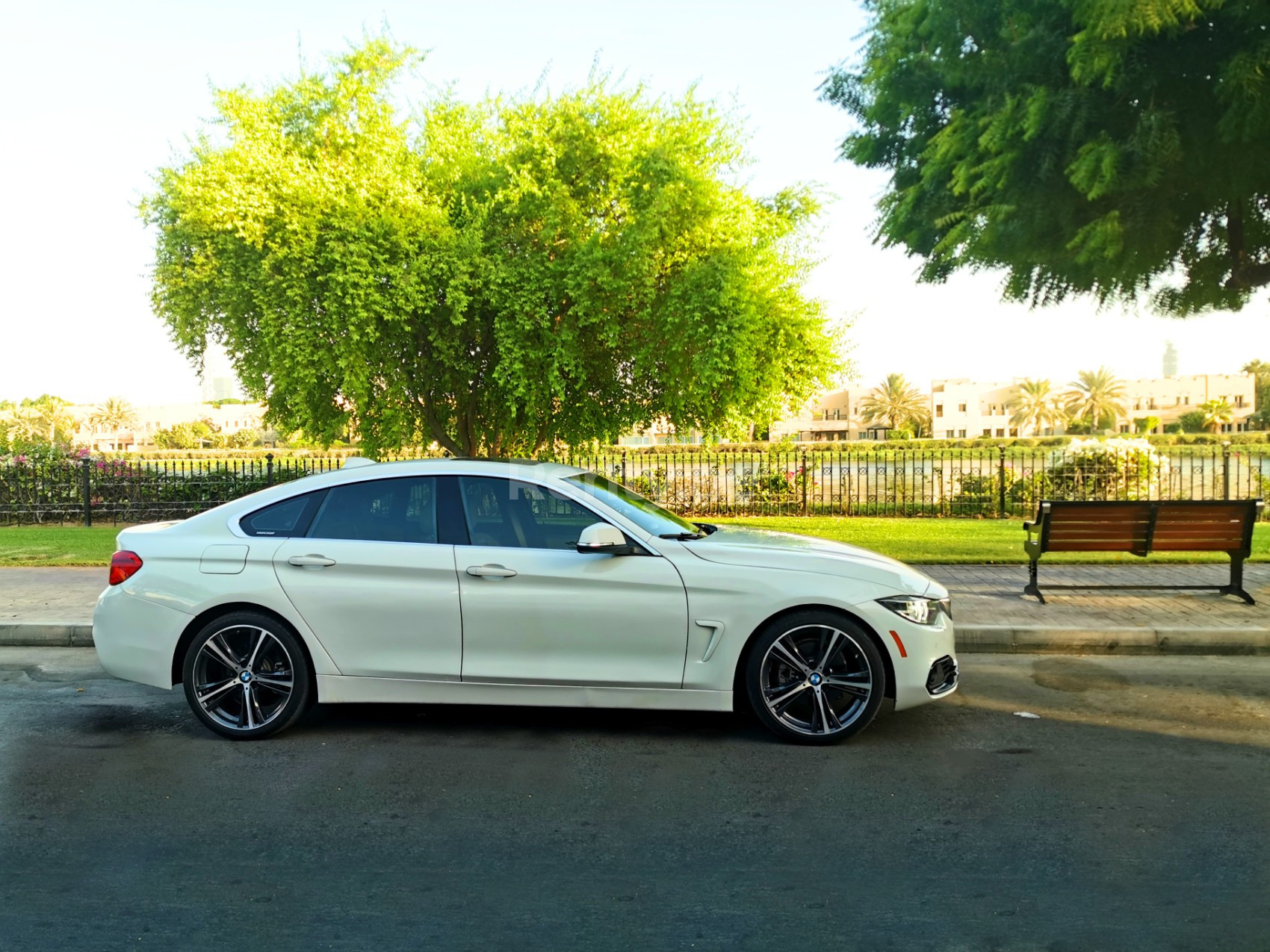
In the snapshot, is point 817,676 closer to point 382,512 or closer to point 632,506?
point 632,506

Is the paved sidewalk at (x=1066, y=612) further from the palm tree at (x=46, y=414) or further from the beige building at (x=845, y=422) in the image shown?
the palm tree at (x=46, y=414)

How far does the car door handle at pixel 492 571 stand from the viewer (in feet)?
18.8

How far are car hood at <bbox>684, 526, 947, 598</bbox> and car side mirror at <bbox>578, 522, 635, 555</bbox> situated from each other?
401mm

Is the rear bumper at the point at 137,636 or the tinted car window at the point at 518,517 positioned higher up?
the tinted car window at the point at 518,517

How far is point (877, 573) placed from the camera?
229 inches

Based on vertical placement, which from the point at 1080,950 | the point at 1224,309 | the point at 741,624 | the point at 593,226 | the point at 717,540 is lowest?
the point at 1080,950

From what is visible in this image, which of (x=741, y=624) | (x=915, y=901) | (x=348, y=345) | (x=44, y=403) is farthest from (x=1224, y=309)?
(x=44, y=403)

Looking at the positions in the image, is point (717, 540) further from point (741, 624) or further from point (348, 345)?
point (348, 345)

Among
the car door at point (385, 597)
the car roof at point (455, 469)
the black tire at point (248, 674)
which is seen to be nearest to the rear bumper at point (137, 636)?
the black tire at point (248, 674)

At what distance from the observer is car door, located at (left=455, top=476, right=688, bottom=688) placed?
18.6 ft

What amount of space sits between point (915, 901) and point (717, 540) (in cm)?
271

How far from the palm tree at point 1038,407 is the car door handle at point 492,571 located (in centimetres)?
11569

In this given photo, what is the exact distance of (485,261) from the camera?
54.5 ft

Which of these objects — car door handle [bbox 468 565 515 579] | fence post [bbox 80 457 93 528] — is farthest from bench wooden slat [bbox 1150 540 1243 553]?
fence post [bbox 80 457 93 528]
